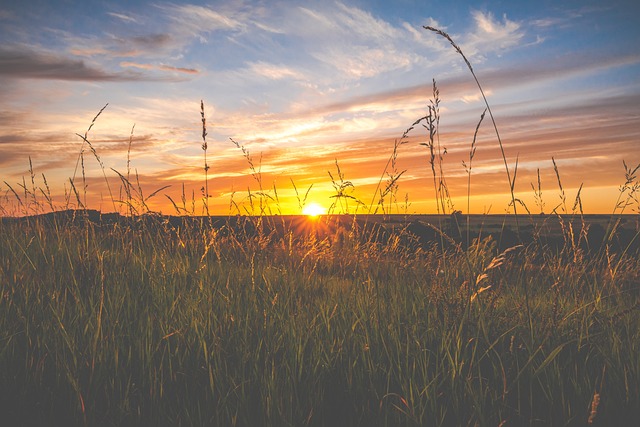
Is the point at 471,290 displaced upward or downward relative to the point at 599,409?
upward

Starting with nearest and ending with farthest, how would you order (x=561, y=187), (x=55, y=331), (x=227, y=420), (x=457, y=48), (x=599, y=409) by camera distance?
(x=227, y=420) → (x=599, y=409) → (x=55, y=331) → (x=457, y=48) → (x=561, y=187)

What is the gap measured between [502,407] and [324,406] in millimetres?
660

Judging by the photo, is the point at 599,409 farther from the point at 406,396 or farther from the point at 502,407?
the point at 406,396

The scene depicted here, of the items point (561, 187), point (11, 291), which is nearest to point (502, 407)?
point (561, 187)

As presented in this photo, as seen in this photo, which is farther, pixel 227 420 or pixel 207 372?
pixel 207 372

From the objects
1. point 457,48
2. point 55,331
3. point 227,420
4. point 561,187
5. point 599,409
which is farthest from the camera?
point 561,187

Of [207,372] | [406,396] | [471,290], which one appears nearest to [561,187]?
[471,290]

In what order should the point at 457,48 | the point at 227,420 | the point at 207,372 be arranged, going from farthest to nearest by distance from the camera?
1. the point at 457,48
2. the point at 207,372
3. the point at 227,420

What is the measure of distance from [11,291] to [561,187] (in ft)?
10.6

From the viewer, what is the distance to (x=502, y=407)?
1.67m

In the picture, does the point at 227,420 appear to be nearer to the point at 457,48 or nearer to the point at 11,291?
the point at 11,291

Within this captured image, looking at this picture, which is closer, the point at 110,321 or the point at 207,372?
the point at 207,372

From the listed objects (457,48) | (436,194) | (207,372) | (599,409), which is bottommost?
(599,409)

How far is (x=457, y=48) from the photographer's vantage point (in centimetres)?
238
